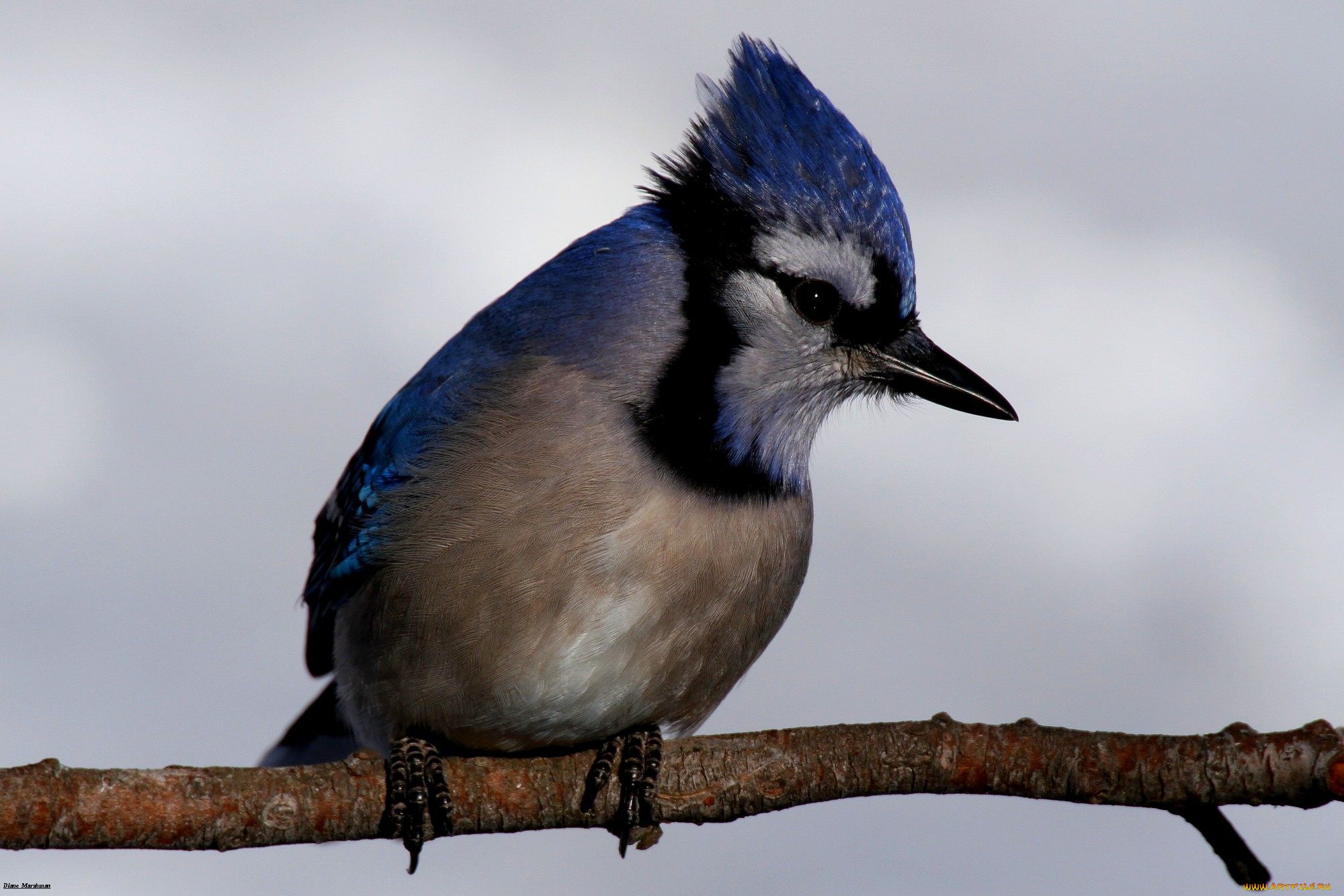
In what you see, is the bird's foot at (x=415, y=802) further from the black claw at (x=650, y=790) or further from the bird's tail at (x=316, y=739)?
the bird's tail at (x=316, y=739)

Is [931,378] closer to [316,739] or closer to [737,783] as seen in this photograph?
[737,783]

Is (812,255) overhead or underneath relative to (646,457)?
overhead

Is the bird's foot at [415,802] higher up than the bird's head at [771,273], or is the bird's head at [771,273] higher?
the bird's head at [771,273]

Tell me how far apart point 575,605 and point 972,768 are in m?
0.69

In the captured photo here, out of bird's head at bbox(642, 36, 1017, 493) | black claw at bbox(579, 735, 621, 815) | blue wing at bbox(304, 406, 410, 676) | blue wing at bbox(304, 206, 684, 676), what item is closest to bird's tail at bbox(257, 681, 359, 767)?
blue wing at bbox(304, 406, 410, 676)

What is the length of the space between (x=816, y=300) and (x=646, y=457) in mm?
409

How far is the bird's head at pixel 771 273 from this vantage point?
85.6 inches

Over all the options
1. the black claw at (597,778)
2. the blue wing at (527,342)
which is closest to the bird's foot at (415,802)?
the black claw at (597,778)

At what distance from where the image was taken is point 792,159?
2180 mm

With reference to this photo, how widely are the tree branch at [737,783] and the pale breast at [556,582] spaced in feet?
0.39

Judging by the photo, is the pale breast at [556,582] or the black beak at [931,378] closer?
the pale breast at [556,582]

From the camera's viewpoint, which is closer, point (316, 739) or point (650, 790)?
point (650, 790)

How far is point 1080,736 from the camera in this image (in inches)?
79.2

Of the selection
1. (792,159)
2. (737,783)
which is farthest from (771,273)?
(737,783)
